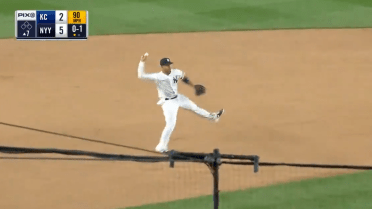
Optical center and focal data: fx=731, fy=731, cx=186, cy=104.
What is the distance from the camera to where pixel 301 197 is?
1291cm

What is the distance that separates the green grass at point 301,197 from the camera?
12.6 metres

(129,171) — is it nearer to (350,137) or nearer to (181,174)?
(181,174)

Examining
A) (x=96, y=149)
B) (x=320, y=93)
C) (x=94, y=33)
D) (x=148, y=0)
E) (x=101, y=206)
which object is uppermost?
(x=148, y=0)

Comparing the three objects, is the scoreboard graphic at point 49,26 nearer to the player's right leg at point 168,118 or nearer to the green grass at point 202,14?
the green grass at point 202,14

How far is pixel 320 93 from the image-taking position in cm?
1789

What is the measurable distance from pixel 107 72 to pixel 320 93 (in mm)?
5700

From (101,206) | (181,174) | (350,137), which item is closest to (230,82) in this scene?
(350,137)

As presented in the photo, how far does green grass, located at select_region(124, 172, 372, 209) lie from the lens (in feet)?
41.4

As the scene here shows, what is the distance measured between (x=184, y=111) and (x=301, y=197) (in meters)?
4.91

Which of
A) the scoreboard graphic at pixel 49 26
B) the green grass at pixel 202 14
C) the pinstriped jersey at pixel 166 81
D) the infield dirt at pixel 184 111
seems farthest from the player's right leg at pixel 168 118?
the green grass at pixel 202 14

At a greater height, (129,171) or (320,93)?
(320,93)

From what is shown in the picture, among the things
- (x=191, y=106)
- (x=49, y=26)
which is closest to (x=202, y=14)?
(x=49, y=26)

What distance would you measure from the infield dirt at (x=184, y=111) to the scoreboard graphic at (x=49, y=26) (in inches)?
11.9

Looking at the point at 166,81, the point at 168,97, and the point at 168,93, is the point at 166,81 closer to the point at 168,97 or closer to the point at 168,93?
the point at 168,93
